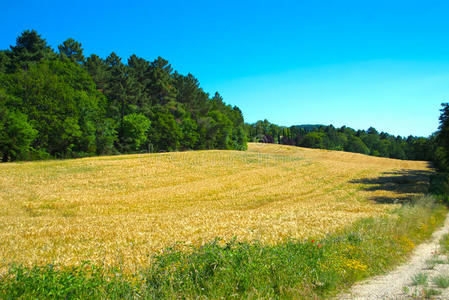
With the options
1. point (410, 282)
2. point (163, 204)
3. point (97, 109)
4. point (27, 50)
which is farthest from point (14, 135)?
point (410, 282)

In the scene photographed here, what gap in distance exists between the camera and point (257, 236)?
1041 cm

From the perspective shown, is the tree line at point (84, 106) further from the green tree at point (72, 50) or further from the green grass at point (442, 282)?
the green grass at point (442, 282)

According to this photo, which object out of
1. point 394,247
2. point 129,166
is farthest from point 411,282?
A: point 129,166

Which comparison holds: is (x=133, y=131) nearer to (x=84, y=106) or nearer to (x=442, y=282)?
(x=84, y=106)

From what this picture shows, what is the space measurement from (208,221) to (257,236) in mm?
4881

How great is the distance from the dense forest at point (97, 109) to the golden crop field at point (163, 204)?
10.9 m

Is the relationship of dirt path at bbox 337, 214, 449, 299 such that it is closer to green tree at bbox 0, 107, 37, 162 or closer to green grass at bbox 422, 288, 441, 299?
green grass at bbox 422, 288, 441, 299

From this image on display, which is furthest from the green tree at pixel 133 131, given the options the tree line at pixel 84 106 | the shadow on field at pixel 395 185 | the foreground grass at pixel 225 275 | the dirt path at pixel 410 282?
the dirt path at pixel 410 282

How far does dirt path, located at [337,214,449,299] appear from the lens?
19.0 feet

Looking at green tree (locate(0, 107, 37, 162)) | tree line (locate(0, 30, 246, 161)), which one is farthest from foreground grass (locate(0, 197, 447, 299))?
tree line (locate(0, 30, 246, 161))

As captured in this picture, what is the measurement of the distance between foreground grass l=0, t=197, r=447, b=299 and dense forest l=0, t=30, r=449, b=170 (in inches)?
1339

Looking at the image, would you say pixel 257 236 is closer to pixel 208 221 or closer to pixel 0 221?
pixel 208 221

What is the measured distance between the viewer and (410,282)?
21.8 ft

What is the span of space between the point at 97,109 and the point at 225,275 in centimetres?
5461
